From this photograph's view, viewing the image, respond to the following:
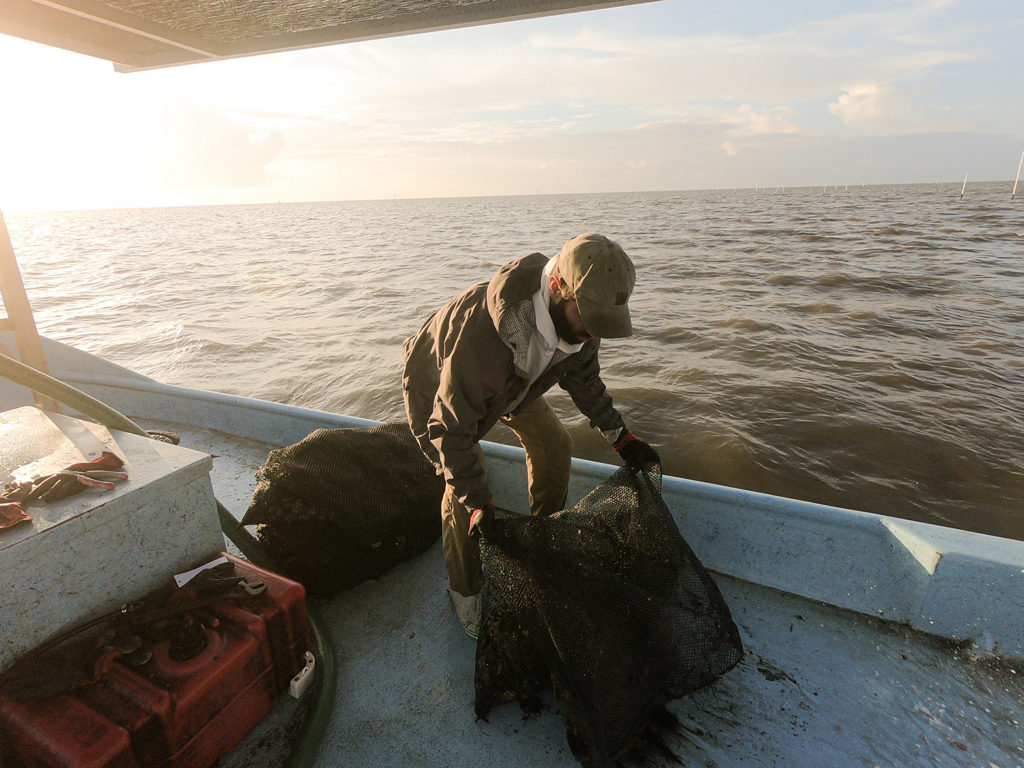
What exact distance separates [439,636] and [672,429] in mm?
5008

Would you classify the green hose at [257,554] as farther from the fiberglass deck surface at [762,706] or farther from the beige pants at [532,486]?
the beige pants at [532,486]

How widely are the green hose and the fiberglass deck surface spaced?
14 centimetres

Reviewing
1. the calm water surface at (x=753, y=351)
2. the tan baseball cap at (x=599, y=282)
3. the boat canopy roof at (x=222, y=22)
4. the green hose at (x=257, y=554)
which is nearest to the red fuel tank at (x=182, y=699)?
the green hose at (x=257, y=554)

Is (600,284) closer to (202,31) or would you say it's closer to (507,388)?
(507,388)

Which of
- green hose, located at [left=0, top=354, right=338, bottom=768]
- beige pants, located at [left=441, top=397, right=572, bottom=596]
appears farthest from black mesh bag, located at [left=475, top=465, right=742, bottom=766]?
green hose, located at [left=0, top=354, right=338, bottom=768]

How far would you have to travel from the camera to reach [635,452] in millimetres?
2584

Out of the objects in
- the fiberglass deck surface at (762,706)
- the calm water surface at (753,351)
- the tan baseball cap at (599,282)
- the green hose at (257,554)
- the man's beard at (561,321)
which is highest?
the tan baseball cap at (599,282)

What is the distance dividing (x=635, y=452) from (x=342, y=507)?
1.64 metres

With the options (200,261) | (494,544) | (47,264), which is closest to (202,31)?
(494,544)

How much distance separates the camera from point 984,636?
7.45 ft

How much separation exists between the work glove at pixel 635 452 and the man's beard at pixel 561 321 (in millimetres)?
773

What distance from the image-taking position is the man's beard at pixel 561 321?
1.97 meters

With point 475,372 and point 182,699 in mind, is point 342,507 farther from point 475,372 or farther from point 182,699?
point 475,372

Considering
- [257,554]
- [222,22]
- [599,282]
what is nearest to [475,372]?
[599,282]
